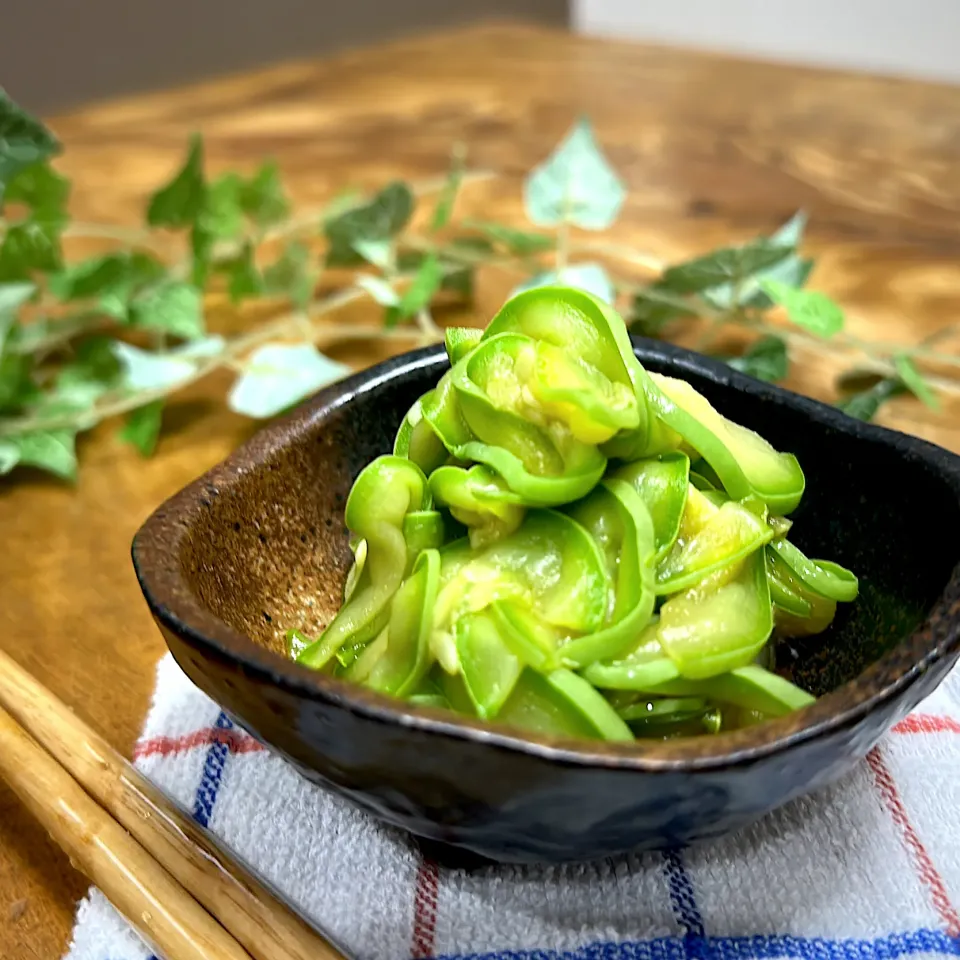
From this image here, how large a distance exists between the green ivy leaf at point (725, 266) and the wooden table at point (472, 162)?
132 millimetres

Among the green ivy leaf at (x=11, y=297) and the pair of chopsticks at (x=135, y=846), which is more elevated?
the green ivy leaf at (x=11, y=297)

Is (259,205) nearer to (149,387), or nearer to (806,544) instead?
(149,387)

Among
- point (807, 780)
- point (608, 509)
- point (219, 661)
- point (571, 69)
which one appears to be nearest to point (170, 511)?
point (219, 661)

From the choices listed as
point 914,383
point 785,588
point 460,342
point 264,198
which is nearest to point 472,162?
point 264,198

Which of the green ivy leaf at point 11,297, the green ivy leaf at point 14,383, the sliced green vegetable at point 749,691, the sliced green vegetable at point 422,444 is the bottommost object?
the green ivy leaf at point 14,383

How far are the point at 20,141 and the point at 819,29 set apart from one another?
2244 millimetres

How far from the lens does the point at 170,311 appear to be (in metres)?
1.10

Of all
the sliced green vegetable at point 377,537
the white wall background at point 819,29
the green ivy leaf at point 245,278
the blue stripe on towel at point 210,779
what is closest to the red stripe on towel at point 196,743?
the blue stripe on towel at point 210,779

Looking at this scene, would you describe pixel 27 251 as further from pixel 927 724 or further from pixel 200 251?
pixel 927 724

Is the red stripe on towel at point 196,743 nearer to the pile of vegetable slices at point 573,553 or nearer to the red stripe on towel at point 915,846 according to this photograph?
the pile of vegetable slices at point 573,553

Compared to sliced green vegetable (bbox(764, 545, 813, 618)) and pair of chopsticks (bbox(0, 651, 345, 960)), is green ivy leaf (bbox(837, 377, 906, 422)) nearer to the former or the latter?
sliced green vegetable (bbox(764, 545, 813, 618))

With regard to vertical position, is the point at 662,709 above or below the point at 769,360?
above

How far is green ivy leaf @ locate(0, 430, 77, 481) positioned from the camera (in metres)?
0.98

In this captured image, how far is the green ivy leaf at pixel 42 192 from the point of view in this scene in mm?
1120
